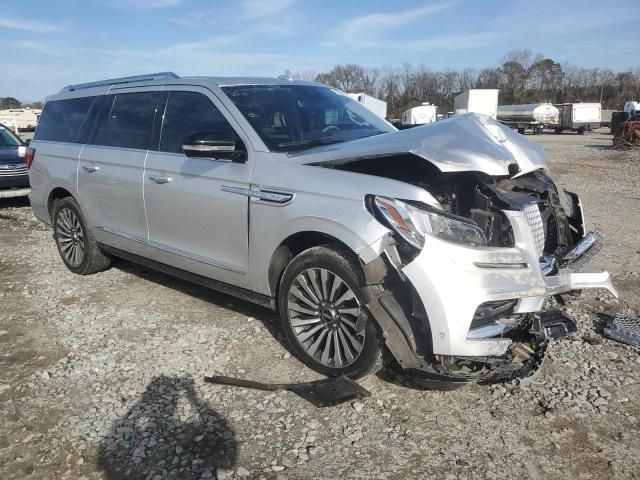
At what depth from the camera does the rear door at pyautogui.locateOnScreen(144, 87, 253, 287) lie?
397 cm

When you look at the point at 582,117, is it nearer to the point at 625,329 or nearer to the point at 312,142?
the point at 625,329

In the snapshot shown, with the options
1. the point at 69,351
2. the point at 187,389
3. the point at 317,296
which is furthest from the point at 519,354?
the point at 69,351

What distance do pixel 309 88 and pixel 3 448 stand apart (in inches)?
140

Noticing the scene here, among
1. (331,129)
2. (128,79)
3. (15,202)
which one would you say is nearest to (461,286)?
(331,129)

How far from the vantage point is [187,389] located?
11.7 feet

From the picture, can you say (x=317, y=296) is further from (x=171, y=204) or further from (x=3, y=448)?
(x=3, y=448)

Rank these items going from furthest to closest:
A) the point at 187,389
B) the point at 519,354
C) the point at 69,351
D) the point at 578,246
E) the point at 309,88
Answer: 1. the point at 309,88
2. the point at 69,351
3. the point at 578,246
4. the point at 187,389
5. the point at 519,354

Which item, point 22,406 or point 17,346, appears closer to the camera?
point 22,406

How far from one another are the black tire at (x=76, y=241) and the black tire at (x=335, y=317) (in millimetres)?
2971

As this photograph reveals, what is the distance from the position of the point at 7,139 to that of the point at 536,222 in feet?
36.8

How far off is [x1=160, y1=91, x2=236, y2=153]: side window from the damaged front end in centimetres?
127

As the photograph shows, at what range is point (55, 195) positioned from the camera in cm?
616

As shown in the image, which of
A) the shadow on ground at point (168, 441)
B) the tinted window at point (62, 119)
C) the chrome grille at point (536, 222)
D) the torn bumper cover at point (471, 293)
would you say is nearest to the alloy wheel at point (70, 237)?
the tinted window at point (62, 119)

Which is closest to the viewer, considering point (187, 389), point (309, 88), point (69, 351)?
point (187, 389)
